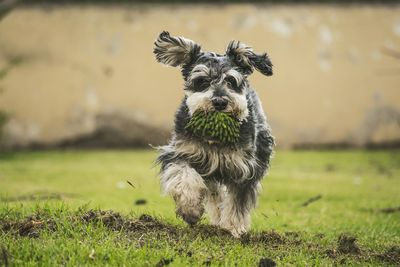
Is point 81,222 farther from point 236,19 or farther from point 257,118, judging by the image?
point 236,19

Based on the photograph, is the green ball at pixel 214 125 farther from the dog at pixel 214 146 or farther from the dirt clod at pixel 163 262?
the dirt clod at pixel 163 262

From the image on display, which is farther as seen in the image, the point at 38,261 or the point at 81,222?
the point at 81,222

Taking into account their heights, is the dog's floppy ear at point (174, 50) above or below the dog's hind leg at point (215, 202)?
above

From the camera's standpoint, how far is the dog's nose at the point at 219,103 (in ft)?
18.4

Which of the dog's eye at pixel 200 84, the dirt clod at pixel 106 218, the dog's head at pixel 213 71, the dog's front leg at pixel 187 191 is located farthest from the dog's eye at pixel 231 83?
the dirt clod at pixel 106 218

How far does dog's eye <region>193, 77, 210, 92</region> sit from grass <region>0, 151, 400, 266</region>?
116 centimetres

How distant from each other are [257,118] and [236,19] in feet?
35.3

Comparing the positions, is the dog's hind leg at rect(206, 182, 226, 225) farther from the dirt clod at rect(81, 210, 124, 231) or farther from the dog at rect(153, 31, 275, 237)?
the dirt clod at rect(81, 210, 124, 231)

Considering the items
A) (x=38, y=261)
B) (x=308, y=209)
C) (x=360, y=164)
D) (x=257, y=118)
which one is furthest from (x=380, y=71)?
(x=38, y=261)

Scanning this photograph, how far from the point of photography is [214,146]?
575 cm

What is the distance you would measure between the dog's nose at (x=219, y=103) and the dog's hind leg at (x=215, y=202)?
1027mm

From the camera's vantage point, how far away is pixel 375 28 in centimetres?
1717

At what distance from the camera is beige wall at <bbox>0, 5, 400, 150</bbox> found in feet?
53.5

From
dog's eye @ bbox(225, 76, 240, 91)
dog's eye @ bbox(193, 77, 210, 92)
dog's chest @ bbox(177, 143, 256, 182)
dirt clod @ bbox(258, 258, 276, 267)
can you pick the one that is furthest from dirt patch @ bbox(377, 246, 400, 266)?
dog's eye @ bbox(193, 77, 210, 92)
